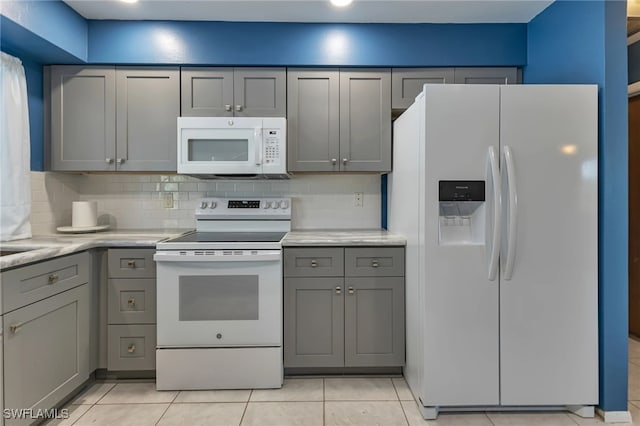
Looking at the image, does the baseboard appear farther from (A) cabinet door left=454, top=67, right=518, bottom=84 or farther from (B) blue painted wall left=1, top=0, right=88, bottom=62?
(B) blue painted wall left=1, top=0, right=88, bottom=62

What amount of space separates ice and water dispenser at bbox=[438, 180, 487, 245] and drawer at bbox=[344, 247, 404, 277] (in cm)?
46

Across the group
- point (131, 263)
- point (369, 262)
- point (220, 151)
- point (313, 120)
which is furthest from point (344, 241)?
point (131, 263)

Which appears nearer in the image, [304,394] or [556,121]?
[556,121]

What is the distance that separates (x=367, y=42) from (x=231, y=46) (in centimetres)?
94

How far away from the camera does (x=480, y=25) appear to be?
8.61 feet

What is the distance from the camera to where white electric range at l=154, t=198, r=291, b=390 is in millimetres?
2264

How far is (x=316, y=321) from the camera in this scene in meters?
2.38

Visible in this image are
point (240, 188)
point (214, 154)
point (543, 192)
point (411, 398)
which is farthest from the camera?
point (240, 188)

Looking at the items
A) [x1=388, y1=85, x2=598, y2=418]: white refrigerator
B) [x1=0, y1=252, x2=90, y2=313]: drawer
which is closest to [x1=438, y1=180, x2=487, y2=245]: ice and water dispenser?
[x1=388, y1=85, x2=598, y2=418]: white refrigerator

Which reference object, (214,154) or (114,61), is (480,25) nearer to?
(214,154)

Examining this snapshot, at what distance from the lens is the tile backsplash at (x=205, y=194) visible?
300 cm

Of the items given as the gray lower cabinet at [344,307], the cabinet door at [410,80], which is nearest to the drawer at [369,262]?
the gray lower cabinet at [344,307]

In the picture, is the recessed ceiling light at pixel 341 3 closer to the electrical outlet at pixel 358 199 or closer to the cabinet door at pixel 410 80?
the cabinet door at pixel 410 80

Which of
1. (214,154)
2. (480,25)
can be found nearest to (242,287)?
(214,154)
